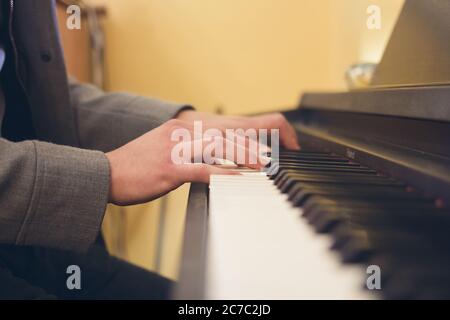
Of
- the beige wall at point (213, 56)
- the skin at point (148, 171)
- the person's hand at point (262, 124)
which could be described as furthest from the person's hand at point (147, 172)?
the beige wall at point (213, 56)

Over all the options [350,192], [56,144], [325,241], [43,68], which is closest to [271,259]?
[325,241]

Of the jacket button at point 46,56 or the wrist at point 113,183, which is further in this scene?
the jacket button at point 46,56

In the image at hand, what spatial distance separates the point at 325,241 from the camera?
1.18ft

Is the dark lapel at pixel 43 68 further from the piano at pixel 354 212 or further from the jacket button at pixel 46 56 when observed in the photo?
the piano at pixel 354 212

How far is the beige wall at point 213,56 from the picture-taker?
76.5 inches

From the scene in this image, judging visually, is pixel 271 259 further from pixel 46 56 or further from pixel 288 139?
pixel 46 56

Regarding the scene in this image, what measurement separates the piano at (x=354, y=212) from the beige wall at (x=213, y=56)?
1281 mm

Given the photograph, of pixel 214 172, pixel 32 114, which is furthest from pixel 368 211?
pixel 32 114

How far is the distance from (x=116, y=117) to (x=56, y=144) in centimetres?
34

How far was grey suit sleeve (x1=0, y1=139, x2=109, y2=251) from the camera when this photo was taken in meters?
0.51

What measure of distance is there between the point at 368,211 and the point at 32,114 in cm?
67

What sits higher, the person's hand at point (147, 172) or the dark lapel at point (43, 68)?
the dark lapel at point (43, 68)

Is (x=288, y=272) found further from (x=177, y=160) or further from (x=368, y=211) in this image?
(x=177, y=160)
